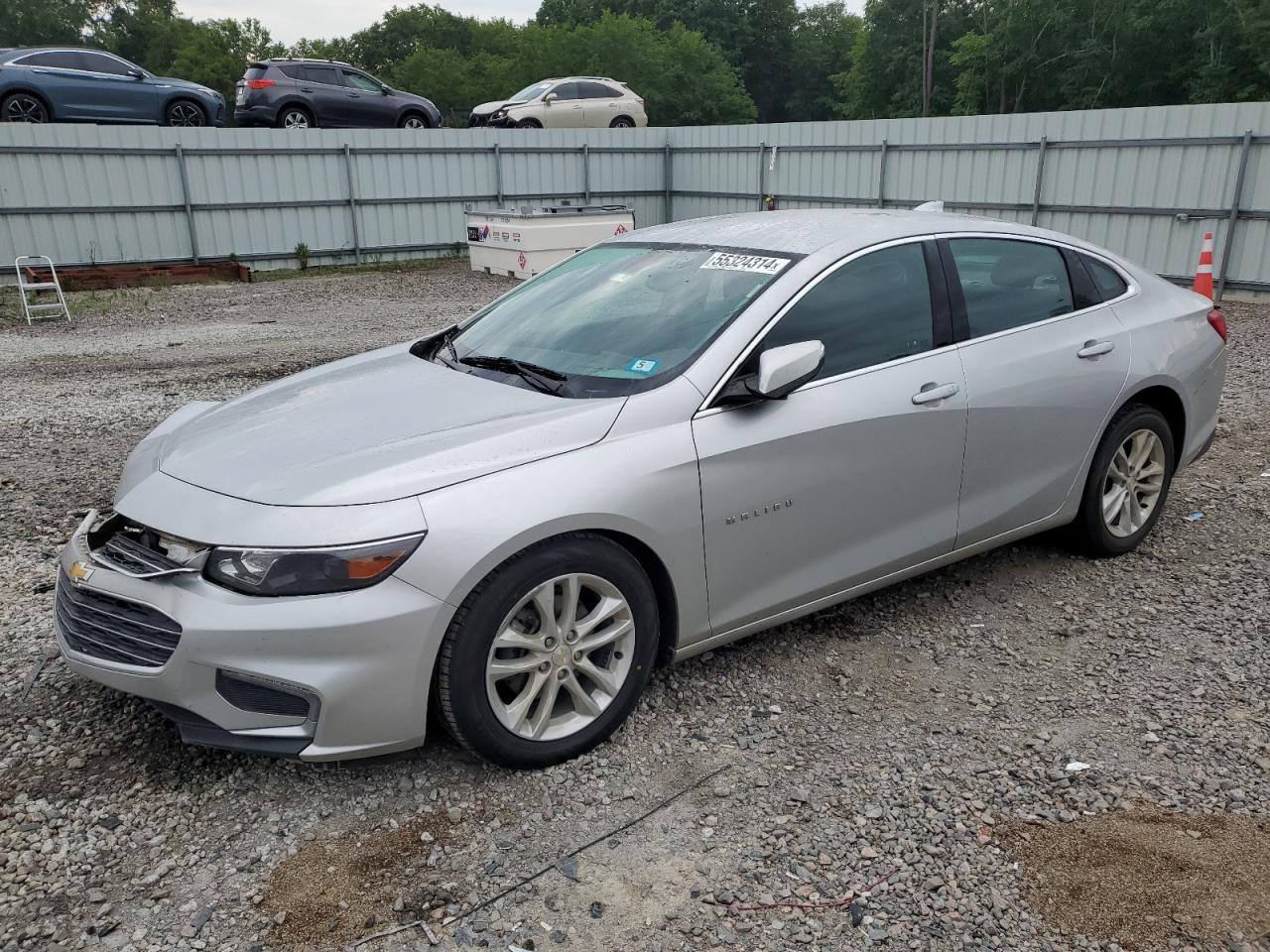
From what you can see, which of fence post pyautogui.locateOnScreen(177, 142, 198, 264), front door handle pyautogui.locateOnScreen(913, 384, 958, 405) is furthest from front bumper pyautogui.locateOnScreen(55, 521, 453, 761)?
fence post pyautogui.locateOnScreen(177, 142, 198, 264)

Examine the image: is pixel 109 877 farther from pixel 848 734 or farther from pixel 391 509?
pixel 848 734

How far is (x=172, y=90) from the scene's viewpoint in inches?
731

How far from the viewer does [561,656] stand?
2986mm

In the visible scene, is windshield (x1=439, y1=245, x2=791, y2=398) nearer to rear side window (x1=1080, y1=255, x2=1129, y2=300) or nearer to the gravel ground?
the gravel ground

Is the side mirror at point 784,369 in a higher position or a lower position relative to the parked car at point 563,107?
lower

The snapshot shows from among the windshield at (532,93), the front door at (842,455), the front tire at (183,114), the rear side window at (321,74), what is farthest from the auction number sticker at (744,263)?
the windshield at (532,93)

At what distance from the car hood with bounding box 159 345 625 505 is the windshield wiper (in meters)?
0.08

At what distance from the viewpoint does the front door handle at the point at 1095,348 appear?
4184 millimetres

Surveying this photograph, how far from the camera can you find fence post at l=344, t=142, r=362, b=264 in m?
18.6

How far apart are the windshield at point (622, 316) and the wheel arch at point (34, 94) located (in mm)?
17005

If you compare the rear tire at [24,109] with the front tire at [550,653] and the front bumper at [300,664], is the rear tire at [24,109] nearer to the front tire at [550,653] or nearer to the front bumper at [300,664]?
the front bumper at [300,664]

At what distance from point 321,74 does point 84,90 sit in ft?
14.8

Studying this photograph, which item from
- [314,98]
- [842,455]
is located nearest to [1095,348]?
[842,455]

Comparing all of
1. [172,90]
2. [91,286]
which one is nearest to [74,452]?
[91,286]
